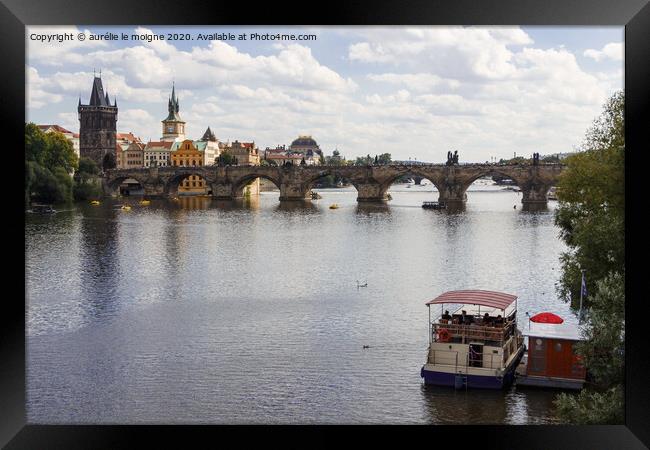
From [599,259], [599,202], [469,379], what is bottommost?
[469,379]

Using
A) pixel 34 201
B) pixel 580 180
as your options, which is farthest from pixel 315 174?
pixel 580 180

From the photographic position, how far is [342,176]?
140 ft

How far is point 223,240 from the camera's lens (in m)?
24.5

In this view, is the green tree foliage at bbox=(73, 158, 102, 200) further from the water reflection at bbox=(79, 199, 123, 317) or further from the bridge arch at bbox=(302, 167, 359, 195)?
the bridge arch at bbox=(302, 167, 359, 195)

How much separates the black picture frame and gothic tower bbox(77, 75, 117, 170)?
33.2m

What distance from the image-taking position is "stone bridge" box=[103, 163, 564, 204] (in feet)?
127

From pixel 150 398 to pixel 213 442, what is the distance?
387cm

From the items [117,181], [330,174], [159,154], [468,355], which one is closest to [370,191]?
[330,174]

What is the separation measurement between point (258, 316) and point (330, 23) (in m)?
8.49

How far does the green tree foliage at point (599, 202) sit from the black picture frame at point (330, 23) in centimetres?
353

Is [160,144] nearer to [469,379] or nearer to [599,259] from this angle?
[599,259]

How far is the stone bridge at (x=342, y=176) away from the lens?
3872 cm

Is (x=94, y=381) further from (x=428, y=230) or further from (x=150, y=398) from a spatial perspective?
(x=428, y=230)

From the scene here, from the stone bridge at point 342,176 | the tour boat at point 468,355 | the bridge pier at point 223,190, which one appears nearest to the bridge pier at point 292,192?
the stone bridge at point 342,176
